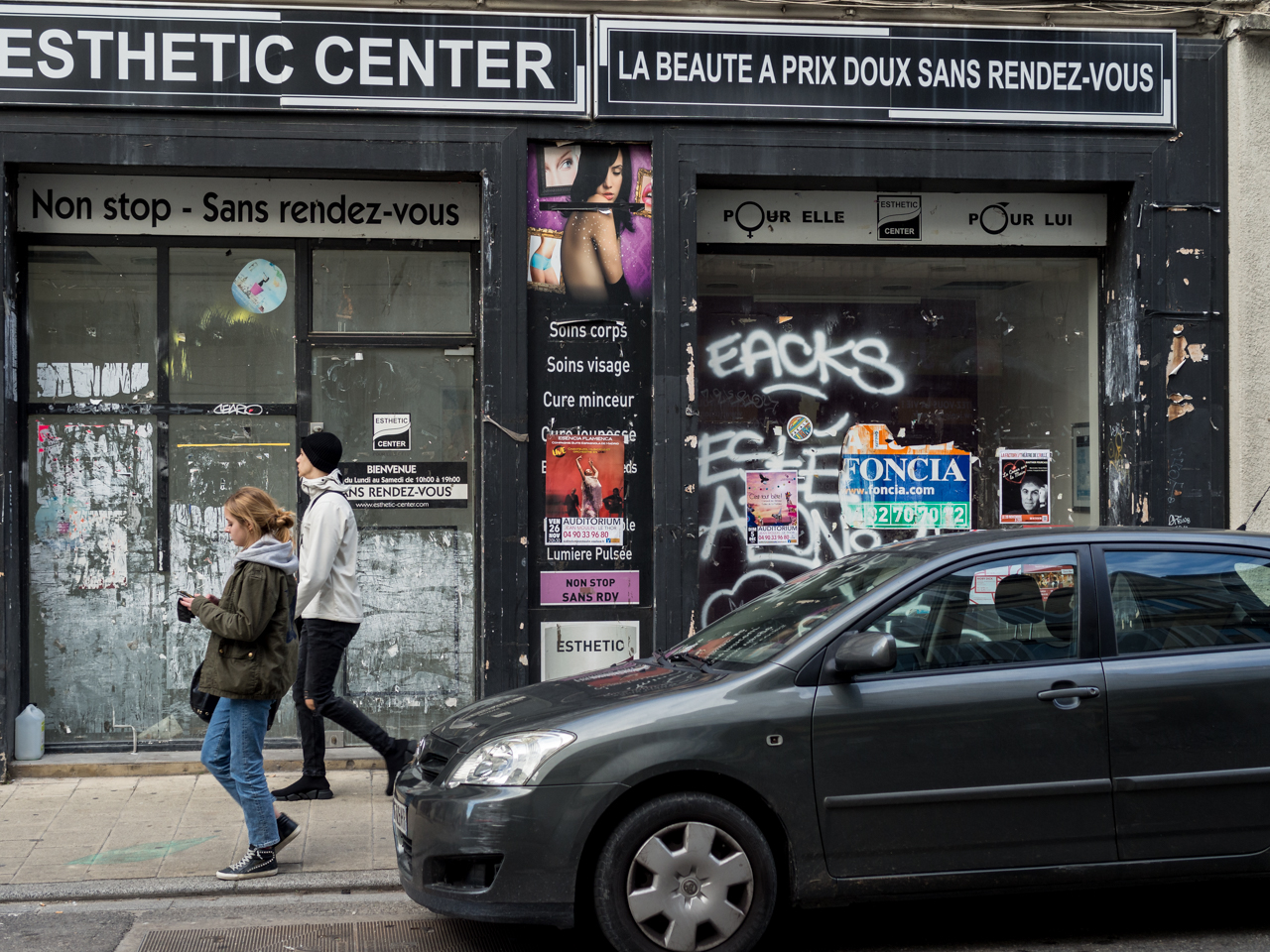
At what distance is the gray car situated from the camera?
4320 mm

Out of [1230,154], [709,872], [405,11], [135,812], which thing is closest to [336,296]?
[405,11]

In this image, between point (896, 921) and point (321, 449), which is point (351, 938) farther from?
point (321, 449)

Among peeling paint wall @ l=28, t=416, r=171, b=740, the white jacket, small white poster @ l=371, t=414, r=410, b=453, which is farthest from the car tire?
peeling paint wall @ l=28, t=416, r=171, b=740

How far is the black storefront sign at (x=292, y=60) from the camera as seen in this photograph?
7.62m

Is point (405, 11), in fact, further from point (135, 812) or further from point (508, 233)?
point (135, 812)

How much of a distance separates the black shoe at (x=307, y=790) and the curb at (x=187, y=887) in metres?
1.41

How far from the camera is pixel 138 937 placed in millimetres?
4938

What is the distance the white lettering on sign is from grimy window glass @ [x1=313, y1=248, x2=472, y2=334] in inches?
6.0

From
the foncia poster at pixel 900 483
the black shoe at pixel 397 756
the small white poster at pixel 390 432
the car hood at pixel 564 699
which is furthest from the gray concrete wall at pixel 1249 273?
the black shoe at pixel 397 756

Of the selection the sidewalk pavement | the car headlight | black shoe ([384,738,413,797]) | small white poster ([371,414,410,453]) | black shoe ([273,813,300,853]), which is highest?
small white poster ([371,414,410,453])

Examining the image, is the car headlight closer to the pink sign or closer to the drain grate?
the drain grate

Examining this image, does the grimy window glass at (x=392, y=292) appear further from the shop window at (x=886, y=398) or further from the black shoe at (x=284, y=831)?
the black shoe at (x=284, y=831)

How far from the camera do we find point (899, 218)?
8719 millimetres

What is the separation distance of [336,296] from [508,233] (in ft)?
4.06
